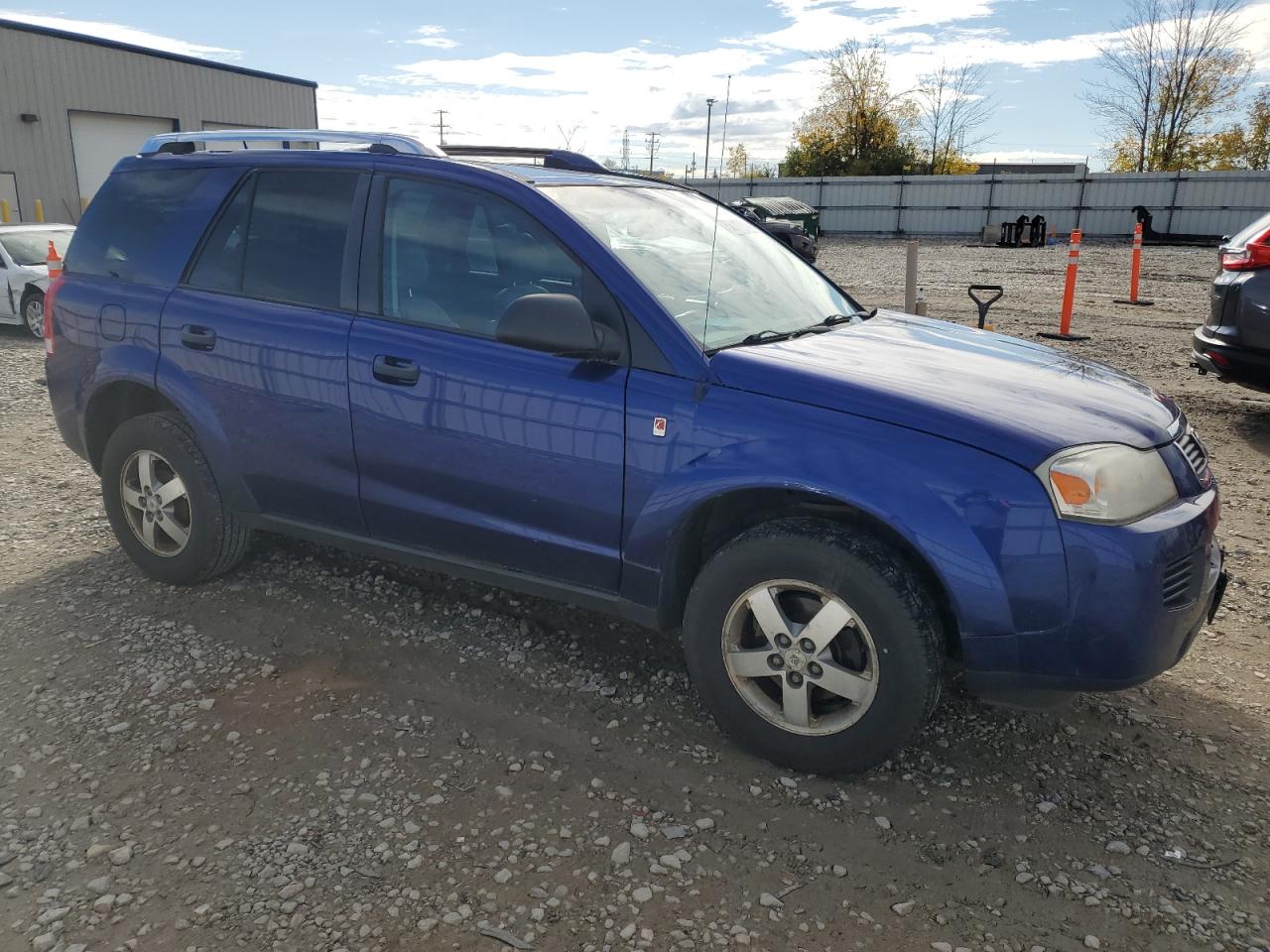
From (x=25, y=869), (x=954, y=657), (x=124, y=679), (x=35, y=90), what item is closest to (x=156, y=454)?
(x=124, y=679)

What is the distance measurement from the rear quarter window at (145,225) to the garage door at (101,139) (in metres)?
25.6

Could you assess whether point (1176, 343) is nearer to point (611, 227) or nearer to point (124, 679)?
point (611, 227)

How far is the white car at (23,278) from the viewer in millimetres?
11961

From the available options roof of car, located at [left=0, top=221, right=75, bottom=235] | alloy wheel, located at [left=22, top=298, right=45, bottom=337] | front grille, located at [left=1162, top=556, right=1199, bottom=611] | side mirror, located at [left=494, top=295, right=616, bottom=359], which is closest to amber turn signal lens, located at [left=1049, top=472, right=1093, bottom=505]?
front grille, located at [left=1162, top=556, right=1199, bottom=611]

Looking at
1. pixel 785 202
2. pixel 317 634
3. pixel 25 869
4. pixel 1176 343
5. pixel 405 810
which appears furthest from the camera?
pixel 785 202

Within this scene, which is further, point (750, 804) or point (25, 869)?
point (750, 804)

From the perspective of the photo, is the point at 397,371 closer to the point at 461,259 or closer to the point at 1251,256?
the point at 461,259

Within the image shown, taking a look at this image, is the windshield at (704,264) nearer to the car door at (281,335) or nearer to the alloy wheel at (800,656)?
the alloy wheel at (800,656)


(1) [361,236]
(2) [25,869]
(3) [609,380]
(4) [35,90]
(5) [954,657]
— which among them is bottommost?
(2) [25,869]

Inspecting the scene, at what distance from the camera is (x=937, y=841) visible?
268 cm

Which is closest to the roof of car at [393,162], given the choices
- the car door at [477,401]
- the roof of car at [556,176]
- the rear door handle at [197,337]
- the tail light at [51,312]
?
the roof of car at [556,176]

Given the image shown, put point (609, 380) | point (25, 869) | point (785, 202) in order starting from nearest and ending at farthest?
point (25, 869)
point (609, 380)
point (785, 202)

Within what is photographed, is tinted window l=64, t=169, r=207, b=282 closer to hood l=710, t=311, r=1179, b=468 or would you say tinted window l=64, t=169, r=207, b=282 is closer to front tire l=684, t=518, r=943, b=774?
hood l=710, t=311, r=1179, b=468

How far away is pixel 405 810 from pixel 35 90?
29.1m
